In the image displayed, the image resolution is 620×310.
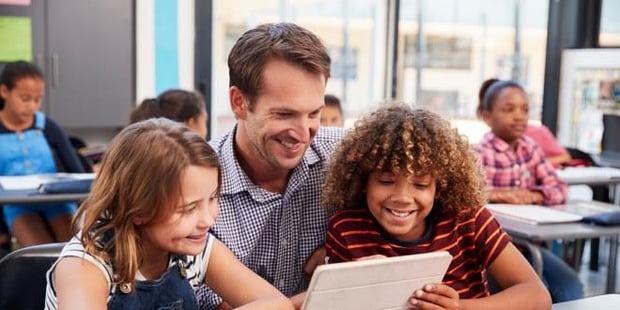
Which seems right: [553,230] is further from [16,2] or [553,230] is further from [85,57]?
[16,2]

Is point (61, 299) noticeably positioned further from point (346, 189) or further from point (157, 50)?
point (157, 50)

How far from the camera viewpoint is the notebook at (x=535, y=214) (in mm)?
2479

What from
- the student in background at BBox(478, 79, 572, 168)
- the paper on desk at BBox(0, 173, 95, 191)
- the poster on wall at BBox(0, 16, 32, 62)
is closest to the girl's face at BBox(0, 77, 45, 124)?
the paper on desk at BBox(0, 173, 95, 191)

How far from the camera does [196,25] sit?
4.96 meters

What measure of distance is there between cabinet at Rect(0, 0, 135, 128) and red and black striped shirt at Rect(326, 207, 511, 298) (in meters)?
3.54

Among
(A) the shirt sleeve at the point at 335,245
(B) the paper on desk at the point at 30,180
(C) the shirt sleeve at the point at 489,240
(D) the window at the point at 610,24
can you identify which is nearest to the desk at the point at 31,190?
(B) the paper on desk at the point at 30,180

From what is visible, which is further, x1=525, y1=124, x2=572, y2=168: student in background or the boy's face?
x1=525, y1=124, x2=572, y2=168: student in background

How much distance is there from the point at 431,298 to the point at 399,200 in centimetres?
29

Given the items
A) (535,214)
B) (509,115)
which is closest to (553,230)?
(535,214)

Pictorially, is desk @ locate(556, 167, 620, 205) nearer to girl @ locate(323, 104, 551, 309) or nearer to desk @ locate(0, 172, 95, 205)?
girl @ locate(323, 104, 551, 309)

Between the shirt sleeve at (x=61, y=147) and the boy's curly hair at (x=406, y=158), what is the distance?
2335 mm

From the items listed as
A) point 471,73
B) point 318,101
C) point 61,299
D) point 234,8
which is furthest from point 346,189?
point 471,73

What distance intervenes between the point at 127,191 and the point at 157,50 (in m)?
3.86

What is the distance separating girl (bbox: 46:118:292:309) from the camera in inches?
44.6
